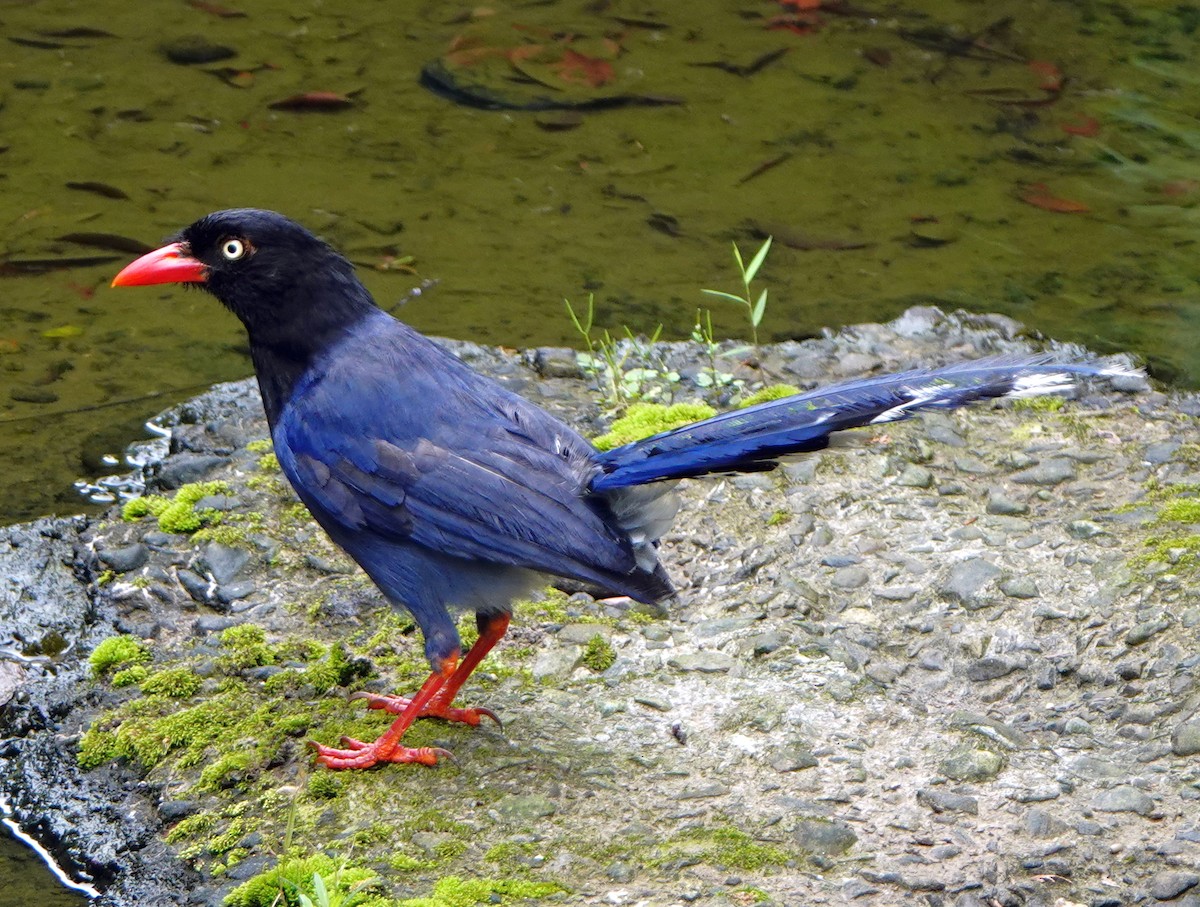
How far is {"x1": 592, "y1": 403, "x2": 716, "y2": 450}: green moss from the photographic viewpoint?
18.0ft

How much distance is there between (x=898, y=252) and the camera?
7.50 meters

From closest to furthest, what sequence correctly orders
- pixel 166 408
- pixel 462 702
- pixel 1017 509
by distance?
1. pixel 462 702
2. pixel 1017 509
3. pixel 166 408

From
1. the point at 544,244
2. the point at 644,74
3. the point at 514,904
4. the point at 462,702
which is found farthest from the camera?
the point at 644,74

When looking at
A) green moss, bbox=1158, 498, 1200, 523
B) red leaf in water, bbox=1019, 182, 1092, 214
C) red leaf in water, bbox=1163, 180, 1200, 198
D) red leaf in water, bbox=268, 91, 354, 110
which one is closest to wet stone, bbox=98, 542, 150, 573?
green moss, bbox=1158, 498, 1200, 523

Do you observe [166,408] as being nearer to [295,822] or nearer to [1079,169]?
[295,822]

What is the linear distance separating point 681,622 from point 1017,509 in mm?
1243

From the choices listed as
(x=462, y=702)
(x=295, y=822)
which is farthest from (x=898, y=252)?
(x=295, y=822)

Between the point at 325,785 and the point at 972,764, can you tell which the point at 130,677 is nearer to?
the point at 325,785

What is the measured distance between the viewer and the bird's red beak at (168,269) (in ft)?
14.6

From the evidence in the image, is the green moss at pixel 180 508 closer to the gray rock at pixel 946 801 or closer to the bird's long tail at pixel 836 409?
the bird's long tail at pixel 836 409

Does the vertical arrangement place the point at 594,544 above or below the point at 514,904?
above

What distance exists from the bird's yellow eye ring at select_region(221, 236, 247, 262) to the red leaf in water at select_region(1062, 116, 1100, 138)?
5.75m

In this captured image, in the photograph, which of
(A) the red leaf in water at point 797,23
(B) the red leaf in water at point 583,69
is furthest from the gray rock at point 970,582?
(A) the red leaf in water at point 797,23

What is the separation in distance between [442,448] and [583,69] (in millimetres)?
5512
